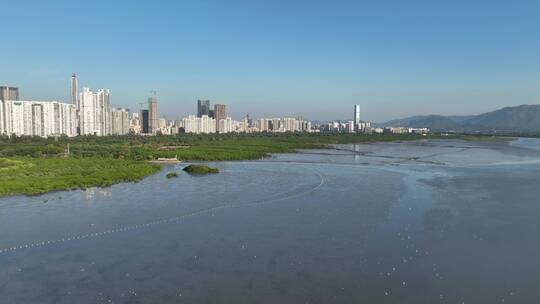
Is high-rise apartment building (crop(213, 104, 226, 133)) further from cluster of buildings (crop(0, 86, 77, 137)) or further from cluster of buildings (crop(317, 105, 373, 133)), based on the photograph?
cluster of buildings (crop(0, 86, 77, 137))

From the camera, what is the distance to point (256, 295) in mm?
8391

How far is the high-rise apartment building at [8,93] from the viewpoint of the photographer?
4174 inches

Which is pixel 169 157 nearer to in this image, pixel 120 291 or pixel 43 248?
pixel 43 248

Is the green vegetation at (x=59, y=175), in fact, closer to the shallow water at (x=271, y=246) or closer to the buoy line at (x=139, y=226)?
the shallow water at (x=271, y=246)

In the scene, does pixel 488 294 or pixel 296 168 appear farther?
pixel 296 168

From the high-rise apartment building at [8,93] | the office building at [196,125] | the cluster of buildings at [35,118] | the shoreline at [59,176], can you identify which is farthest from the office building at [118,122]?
the shoreline at [59,176]

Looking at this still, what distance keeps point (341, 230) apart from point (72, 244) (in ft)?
25.1

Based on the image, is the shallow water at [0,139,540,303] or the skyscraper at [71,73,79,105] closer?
the shallow water at [0,139,540,303]

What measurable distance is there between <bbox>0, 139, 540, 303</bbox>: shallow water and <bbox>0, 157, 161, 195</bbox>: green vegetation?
1.84 m

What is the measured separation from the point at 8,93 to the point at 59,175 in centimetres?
10155

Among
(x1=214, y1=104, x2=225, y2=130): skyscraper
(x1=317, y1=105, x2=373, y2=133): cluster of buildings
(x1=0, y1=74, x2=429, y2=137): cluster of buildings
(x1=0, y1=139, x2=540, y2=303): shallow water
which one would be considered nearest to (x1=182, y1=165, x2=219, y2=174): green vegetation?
(x1=0, y1=139, x2=540, y2=303): shallow water

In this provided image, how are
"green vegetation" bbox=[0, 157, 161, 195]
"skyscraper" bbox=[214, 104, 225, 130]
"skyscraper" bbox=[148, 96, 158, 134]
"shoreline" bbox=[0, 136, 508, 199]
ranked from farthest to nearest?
1. "skyscraper" bbox=[214, 104, 225, 130]
2. "skyscraper" bbox=[148, 96, 158, 134]
3. "green vegetation" bbox=[0, 157, 161, 195]
4. "shoreline" bbox=[0, 136, 508, 199]

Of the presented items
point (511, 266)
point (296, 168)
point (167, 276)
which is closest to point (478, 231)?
point (511, 266)

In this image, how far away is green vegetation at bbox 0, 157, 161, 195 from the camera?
66.1ft
